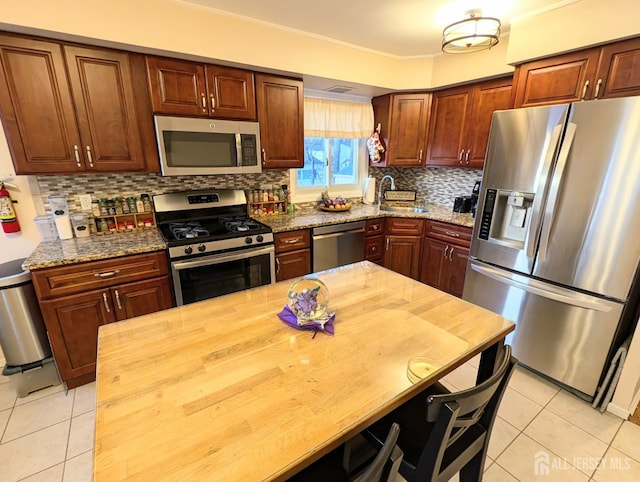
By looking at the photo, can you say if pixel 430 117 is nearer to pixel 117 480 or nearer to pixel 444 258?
pixel 444 258

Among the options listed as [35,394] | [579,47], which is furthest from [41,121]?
[579,47]

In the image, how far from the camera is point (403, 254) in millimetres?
3340

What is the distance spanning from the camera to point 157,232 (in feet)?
8.03

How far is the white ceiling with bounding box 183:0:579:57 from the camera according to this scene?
6.66 ft

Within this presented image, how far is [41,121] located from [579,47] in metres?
3.56

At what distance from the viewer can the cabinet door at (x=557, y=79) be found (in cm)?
199

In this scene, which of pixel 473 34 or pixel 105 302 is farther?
pixel 105 302

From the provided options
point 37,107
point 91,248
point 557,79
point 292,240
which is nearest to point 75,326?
point 91,248

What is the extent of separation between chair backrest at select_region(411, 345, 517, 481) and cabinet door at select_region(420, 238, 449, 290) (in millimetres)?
2124

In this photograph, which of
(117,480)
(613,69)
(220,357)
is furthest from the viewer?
(613,69)

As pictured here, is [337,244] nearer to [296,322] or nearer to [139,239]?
[139,239]

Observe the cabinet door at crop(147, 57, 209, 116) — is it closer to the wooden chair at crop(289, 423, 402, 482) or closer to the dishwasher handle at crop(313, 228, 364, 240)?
the dishwasher handle at crop(313, 228, 364, 240)

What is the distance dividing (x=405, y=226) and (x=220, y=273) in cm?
199

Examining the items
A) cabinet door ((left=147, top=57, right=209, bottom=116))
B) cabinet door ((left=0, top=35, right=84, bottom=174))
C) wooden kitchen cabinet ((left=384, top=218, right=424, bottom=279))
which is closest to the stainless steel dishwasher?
wooden kitchen cabinet ((left=384, top=218, right=424, bottom=279))
